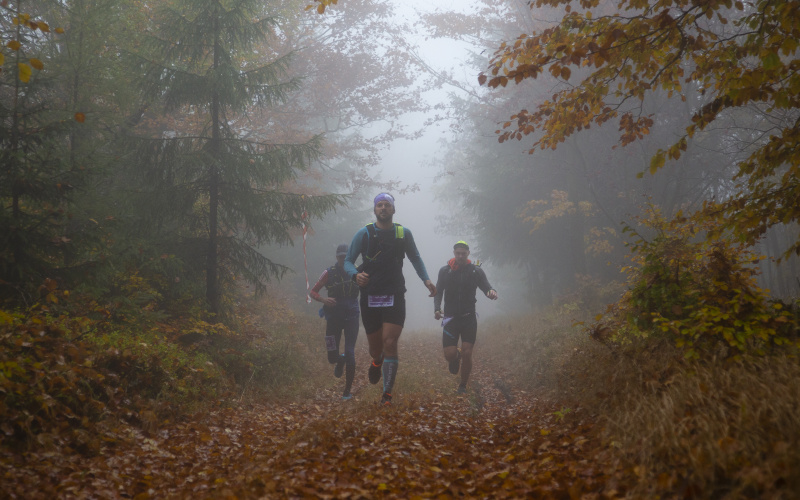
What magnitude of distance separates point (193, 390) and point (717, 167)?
1627cm

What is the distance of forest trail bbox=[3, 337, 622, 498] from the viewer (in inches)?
131

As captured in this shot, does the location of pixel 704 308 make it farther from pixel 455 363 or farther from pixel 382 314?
pixel 455 363

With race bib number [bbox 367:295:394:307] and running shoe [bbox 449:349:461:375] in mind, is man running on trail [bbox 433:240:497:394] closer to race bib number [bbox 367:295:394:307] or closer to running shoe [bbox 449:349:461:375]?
running shoe [bbox 449:349:461:375]

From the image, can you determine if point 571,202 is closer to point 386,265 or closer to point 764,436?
point 386,265

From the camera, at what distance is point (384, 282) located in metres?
6.34

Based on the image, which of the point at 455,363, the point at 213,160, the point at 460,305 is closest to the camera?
the point at 460,305

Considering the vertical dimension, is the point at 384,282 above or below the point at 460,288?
above

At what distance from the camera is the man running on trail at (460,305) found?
8570 mm

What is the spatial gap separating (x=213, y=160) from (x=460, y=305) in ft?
16.6

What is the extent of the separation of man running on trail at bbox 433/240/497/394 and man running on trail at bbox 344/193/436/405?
6.84 feet

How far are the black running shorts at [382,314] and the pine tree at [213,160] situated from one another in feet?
12.7

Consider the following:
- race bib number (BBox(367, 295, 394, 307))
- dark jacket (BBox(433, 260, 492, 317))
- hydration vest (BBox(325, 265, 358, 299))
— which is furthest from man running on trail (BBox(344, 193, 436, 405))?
dark jacket (BBox(433, 260, 492, 317))

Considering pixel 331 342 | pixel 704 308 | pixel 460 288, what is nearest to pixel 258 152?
pixel 331 342

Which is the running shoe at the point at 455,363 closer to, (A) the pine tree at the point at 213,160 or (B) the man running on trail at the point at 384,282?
(B) the man running on trail at the point at 384,282
